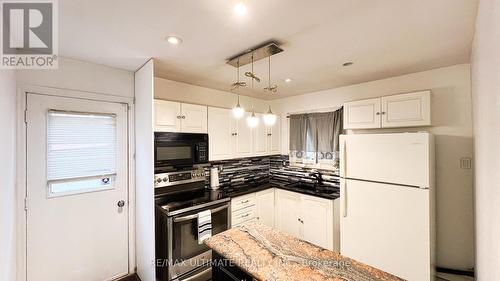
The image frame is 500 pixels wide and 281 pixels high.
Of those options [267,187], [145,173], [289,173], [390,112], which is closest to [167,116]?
[145,173]

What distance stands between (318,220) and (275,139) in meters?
1.59

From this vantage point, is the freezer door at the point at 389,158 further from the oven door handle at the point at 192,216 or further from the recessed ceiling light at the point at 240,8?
the recessed ceiling light at the point at 240,8

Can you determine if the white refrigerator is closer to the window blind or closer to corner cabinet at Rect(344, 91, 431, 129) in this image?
corner cabinet at Rect(344, 91, 431, 129)

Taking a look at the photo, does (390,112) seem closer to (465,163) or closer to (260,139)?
(465,163)

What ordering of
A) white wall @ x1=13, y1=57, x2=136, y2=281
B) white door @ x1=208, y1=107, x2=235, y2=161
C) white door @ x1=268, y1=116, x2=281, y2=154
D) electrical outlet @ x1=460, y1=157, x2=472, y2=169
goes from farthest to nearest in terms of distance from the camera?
white door @ x1=268, y1=116, x2=281, y2=154
white door @ x1=208, y1=107, x2=235, y2=161
electrical outlet @ x1=460, y1=157, x2=472, y2=169
white wall @ x1=13, y1=57, x2=136, y2=281

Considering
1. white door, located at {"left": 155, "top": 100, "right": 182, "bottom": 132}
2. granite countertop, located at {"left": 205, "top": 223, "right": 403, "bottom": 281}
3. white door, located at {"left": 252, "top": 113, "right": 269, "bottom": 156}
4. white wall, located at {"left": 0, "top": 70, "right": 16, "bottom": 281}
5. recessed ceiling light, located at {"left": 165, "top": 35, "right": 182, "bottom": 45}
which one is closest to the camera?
granite countertop, located at {"left": 205, "top": 223, "right": 403, "bottom": 281}

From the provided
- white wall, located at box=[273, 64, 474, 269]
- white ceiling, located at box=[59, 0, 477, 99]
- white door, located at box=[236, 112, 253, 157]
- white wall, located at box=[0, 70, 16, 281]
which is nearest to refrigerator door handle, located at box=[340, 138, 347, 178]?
white ceiling, located at box=[59, 0, 477, 99]

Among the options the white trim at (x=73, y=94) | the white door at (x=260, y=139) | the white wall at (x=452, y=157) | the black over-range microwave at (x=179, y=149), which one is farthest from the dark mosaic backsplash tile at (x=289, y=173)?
the white trim at (x=73, y=94)

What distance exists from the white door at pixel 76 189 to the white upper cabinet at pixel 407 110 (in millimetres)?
3054

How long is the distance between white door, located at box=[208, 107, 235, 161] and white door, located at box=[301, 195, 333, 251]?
1.30 m

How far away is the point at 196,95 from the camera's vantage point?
3.05 metres

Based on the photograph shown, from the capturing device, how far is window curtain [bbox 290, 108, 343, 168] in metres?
3.13

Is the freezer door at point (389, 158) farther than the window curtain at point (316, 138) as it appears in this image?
No

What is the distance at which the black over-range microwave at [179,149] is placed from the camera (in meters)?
2.41
